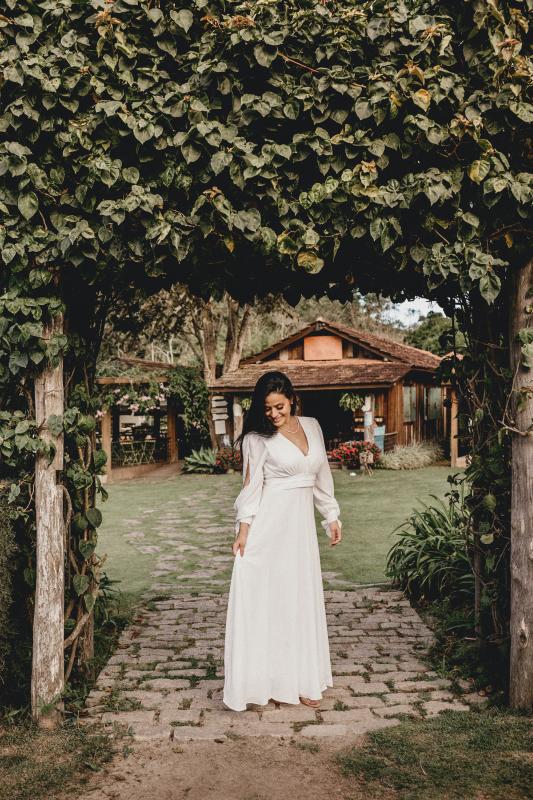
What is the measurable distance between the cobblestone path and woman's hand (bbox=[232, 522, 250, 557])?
109 cm

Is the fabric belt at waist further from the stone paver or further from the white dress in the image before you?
the stone paver

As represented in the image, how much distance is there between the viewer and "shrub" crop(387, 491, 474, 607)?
6.47 meters

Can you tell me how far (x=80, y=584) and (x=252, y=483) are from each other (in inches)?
53.5

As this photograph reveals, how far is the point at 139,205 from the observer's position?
3.87 metres

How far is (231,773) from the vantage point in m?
3.72

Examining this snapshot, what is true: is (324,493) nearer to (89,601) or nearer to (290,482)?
(290,482)

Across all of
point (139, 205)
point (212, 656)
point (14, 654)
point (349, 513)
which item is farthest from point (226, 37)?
point (349, 513)

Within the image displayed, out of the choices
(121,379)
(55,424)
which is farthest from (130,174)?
(121,379)

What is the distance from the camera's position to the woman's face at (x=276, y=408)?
178 inches

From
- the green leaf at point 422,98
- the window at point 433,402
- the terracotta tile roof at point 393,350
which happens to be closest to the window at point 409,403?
the terracotta tile roof at point 393,350

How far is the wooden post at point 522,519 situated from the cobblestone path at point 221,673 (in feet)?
1.43

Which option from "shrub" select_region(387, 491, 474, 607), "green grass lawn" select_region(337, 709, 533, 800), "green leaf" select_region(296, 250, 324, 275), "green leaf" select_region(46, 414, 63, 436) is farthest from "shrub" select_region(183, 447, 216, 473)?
"green leaf" select_region(296, 250, 324, 275)

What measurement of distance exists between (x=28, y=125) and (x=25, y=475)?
215 centimetres

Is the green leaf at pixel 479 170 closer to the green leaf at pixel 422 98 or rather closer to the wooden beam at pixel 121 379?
the green leaf at pixel 422 98
